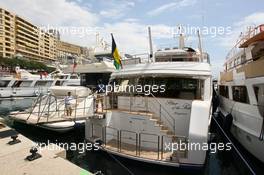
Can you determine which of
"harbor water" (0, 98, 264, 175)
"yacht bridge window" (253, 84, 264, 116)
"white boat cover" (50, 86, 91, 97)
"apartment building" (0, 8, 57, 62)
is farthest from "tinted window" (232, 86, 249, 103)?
"apartment building" (0, 8, 57, 62)

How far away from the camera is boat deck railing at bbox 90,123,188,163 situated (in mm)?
8048

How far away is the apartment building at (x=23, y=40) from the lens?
93250 millimetres

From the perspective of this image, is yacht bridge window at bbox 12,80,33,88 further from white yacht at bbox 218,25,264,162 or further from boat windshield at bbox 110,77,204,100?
white yacht at bbox 218,25,264,162

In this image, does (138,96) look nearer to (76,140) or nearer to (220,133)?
(76,140)

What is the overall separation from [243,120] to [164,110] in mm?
3671

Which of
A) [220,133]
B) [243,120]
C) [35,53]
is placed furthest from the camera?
[35,53]

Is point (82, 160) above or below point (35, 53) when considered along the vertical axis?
below

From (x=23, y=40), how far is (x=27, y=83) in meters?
80.1

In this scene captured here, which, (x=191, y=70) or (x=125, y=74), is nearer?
(x=191, y=70)

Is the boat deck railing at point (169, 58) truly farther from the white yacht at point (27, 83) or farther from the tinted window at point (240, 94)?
the white yacht at point (27, 83)

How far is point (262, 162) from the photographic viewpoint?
8641 mm

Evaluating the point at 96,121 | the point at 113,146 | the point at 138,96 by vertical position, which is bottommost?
the point at 113,146

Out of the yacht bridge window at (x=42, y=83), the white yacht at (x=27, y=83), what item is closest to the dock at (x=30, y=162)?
the white yacht at (x=27, y=83)

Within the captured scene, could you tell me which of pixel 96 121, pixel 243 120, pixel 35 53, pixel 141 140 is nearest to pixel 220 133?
pixel 243 120
